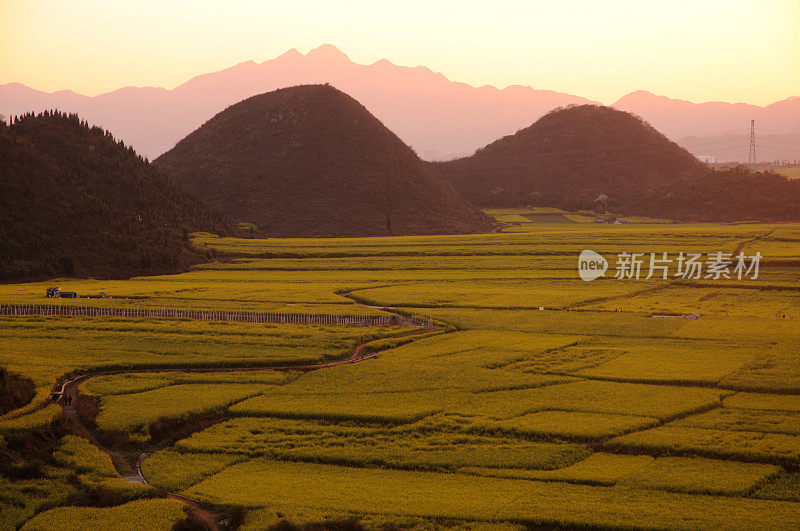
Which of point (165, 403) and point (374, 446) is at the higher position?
point (165, 403)

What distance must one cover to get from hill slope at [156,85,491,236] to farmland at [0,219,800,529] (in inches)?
2948

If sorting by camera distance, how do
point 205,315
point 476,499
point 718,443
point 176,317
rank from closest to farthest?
point 476,499 → point 718,443 → point 176,317 → point 205,315

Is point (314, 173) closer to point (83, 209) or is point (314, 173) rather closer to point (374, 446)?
point (83, 209)

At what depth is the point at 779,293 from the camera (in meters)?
71.9

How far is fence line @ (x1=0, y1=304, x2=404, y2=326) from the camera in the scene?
6147 cm

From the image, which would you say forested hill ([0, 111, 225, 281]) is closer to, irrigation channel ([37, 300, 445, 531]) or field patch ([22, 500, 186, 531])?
irrigation channel ([37, 300, 445, 531])

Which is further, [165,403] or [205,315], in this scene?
[205,315]

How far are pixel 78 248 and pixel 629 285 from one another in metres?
62.9

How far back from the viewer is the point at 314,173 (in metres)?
161

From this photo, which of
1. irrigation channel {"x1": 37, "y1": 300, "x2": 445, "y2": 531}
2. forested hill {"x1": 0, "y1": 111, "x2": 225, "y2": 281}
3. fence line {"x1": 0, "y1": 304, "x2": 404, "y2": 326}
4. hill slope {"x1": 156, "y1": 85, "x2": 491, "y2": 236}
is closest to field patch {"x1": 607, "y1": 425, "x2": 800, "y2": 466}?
irrigation channel {"x1": 37, "y1": 300, "x2": 445, "y2": 531}

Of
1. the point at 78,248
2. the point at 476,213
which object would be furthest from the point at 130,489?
the point at 476,213

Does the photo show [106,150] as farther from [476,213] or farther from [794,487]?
[794,487]

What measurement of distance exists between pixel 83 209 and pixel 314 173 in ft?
220

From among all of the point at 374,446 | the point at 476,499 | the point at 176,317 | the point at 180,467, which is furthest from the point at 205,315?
the point at 476,499
